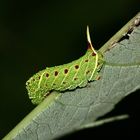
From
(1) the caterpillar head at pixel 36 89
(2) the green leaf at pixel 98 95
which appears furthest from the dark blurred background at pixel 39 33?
(2) the green leaf at pixel 98 95

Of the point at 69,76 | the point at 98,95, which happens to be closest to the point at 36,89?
the point at 69,76

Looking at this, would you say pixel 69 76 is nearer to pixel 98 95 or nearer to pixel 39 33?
pixel 98 95

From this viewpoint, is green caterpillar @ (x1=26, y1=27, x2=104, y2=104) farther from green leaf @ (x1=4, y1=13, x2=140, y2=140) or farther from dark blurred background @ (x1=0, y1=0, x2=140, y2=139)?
dark blurred background @ (x1=0, y1=0, x2=140, y2=139)

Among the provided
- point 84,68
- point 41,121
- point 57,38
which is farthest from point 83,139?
point 57,38

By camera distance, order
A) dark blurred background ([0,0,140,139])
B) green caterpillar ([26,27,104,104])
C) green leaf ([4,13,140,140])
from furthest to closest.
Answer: dark blurred background ([0,0,140,139]) → green caterpillar ([26,27,104,104]) → green leaf ([4,13,140,140])

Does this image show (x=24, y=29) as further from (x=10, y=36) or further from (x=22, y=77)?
(x=22, y=77)

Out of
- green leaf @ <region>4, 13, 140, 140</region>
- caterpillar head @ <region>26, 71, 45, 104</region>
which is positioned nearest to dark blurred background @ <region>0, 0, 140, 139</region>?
caterpillar head @ <region>26, 71, 45, 104</region>
